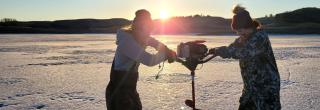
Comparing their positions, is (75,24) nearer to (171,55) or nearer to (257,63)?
(171,55)

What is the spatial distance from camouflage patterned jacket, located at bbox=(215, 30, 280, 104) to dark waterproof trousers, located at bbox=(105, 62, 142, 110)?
31.5 inches

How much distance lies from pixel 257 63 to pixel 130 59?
1077 millimetres

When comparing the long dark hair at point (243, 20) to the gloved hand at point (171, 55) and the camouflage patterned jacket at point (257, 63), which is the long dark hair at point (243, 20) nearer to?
the camouflage patterned jacket at point (257, 63)

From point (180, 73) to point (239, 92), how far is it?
283 centimetres

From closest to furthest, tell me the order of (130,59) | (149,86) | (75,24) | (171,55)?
(130,59)
(171,55)
(149,86)
(75,24)

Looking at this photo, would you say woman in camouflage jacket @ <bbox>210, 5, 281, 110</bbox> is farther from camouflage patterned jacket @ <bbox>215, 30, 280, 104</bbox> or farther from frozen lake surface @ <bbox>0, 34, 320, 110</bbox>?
frozen lake surface @ <bbox>0, 34, 320, 110</bbox>

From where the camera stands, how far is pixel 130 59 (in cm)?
427

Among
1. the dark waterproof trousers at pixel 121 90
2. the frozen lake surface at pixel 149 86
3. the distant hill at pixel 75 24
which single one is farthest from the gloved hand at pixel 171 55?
the distant hill at pixel 75 24

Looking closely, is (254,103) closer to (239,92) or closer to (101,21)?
(239,92)

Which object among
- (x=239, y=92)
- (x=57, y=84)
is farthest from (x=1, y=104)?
(x=239, y=92)

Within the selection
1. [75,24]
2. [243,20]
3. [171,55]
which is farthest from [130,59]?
[75,24]

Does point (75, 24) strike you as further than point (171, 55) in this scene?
Yes

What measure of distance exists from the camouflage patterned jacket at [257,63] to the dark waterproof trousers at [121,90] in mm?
799

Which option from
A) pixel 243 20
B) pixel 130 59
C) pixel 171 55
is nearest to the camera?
pixel 243 20
